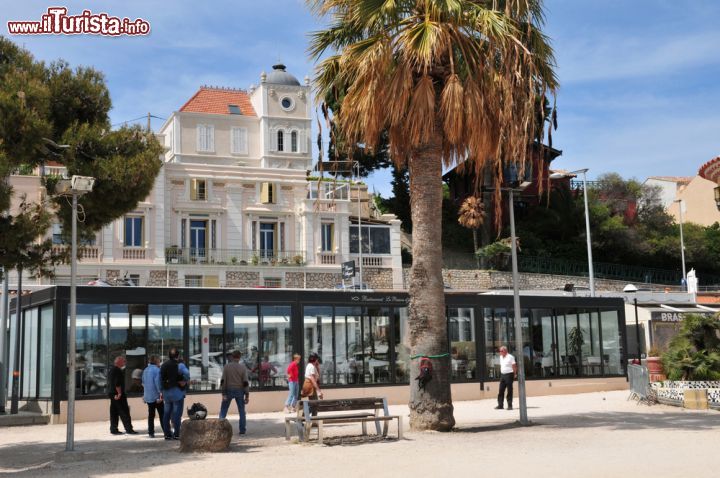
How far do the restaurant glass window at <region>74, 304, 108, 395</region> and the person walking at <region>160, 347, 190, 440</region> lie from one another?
5.23 m

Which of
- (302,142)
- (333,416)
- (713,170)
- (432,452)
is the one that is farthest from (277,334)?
(302,142)

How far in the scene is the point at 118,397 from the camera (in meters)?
16.5

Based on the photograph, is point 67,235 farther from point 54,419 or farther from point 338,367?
point 338,367

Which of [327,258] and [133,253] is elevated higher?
[133,253]

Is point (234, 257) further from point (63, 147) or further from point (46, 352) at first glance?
point (63, 147)

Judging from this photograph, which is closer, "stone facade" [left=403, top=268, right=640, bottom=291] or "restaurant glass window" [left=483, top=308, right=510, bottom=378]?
"restaurant glass window" [left=483, top=308, right=510, bottom=378]

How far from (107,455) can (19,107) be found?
569 cm

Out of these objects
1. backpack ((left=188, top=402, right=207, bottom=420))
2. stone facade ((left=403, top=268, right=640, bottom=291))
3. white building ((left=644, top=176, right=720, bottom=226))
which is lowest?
backpack ((left=188, top=402, right=207, bottom=420))

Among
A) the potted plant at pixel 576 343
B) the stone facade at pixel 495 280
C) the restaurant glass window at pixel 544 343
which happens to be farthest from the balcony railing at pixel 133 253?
the potted plant at pixel 576 343

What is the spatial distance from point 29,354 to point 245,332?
5.64 metres

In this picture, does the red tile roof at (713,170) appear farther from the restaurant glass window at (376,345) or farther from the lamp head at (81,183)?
the lamp head at (81,183)

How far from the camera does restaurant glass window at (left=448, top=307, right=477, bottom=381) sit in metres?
24.9

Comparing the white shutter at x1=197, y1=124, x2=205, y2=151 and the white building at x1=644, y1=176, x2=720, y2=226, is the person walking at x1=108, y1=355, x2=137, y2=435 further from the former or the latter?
the white building at x1=644, y1=176, x2=720, y2=226

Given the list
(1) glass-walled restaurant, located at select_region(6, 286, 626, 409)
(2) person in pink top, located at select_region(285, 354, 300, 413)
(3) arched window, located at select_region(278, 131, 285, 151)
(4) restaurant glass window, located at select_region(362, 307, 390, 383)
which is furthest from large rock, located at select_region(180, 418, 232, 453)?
(3) arched window, located at select_region(278, 131, 285, 151)
